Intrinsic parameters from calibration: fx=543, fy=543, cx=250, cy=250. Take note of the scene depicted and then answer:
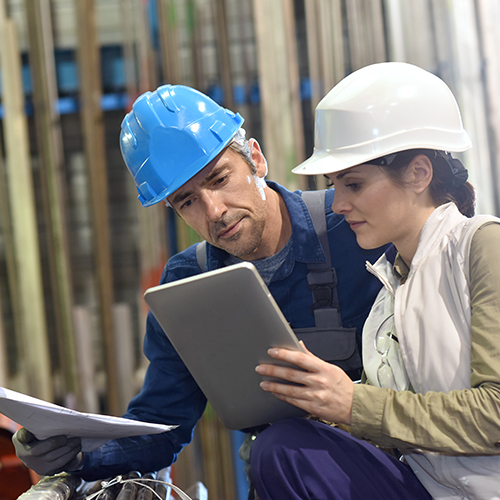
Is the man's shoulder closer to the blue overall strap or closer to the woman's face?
the blue overall strap

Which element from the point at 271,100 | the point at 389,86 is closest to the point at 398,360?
the point at 389,86

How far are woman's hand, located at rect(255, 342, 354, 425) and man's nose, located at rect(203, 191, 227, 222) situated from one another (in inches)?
21.1

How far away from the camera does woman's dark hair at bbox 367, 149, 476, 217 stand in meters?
1.20

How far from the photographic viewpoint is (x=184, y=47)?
327cm

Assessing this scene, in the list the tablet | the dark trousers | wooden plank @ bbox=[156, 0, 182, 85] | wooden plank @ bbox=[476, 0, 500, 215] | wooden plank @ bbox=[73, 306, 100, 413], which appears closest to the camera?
the tablet

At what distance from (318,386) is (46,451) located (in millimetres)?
764

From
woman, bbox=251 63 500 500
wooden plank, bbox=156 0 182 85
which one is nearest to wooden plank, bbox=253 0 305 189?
wooden plank, bbox=156 0 182 85

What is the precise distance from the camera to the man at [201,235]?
152 cm

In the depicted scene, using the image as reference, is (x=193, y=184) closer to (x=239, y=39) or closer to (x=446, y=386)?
(x=446, y=386)

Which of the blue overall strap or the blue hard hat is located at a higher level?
the blue hard hat

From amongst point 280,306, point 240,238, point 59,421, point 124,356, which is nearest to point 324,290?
point 280,306

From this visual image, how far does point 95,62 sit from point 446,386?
9.05 feet

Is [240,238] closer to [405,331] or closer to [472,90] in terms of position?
[405,331]

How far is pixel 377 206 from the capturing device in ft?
3.98
